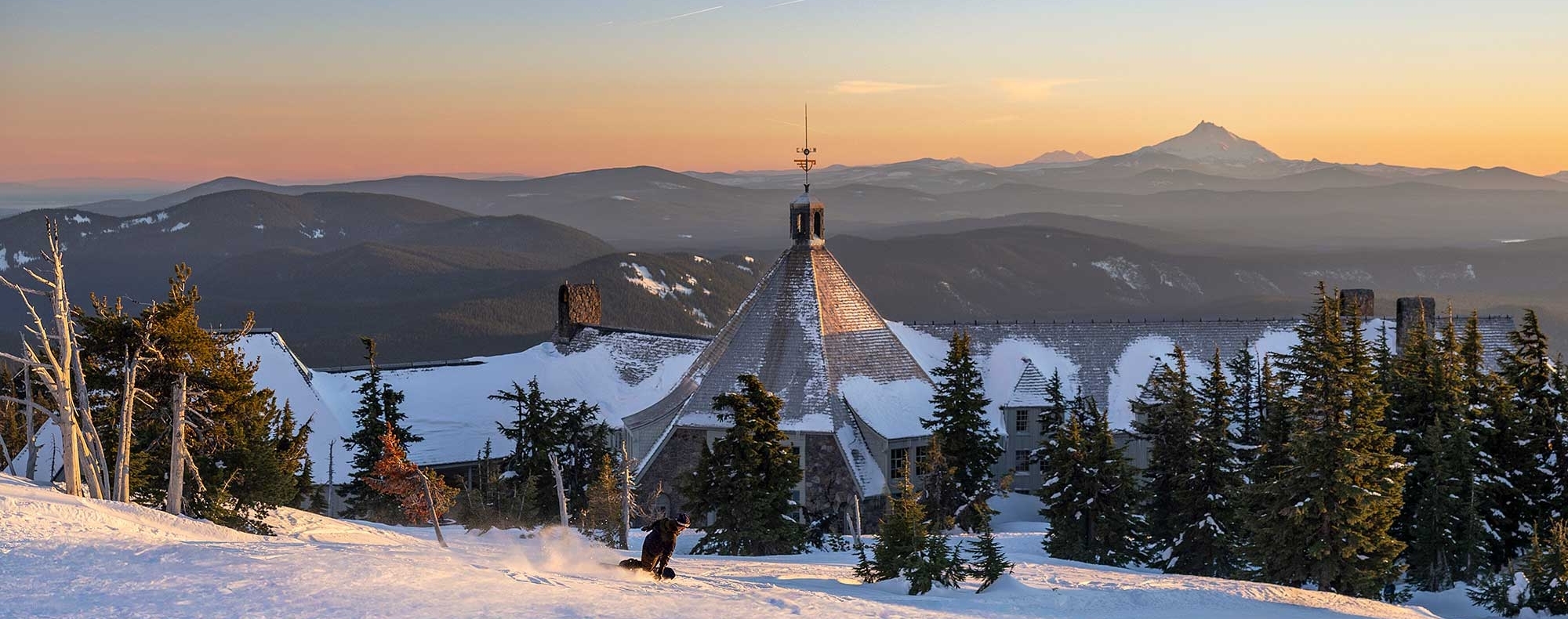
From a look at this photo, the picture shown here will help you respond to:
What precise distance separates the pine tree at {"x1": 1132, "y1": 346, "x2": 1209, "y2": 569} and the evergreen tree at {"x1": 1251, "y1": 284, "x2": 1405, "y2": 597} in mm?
5915

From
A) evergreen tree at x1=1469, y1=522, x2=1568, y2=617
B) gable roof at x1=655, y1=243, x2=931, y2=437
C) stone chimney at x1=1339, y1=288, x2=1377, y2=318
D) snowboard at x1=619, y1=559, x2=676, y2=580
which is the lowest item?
evergreen tree at x1=1469, y1=522, x2=1568, y2=617

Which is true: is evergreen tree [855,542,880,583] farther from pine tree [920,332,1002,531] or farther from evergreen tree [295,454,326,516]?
evergreen tree [295,454,326,516]

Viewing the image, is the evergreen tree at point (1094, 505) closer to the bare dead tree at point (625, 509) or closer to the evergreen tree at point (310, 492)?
the bare dead tree at point (625, 509)

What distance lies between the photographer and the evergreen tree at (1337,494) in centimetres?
3425

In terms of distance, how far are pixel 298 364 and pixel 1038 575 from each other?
4459cm

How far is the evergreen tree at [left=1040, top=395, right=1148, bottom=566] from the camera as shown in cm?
4250

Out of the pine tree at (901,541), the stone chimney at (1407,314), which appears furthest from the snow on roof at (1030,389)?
the pine tree at (901,541)

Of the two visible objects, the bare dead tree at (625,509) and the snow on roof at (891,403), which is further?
the snow on roof at (891,403)

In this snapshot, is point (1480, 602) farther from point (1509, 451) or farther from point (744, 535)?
point (744, 535)

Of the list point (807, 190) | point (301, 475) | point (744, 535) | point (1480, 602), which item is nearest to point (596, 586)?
point (744, 535)

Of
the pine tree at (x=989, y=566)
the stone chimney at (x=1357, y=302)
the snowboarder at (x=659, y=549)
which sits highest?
the stone chimney at (x=1357, y=302)

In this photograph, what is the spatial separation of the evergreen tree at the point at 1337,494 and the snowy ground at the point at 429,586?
3.47 metres

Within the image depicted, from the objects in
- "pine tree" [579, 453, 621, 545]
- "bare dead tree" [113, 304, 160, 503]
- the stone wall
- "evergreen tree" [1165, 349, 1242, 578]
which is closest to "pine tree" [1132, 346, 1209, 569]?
"evergreen tree" [1165, 349, 1242, 578]

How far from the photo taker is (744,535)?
4184cm
